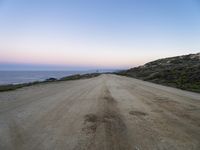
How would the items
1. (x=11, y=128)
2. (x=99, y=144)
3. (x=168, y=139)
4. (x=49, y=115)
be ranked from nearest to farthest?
(x=99, y=144)
(x=168, y=139)
(x=11, y=128)
(x=49, y=115)

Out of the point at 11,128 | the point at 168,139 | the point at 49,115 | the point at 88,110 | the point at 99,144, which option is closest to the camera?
the point at 99,144

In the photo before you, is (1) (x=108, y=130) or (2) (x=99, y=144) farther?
(1) (x=108, y=130)

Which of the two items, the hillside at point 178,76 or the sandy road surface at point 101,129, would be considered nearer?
the sandy road surface at point 101,129

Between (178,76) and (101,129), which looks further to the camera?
(178,76)

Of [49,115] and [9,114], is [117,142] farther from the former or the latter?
[9,114]

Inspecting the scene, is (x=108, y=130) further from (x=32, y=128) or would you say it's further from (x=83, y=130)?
(x=32, y=128)

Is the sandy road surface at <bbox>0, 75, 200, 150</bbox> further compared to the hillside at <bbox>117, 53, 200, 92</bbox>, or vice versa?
the hillside at <bbox>117, 53, 200, 92</bbox>

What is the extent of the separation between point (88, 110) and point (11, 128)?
3292mm

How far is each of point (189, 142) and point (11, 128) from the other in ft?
16.5

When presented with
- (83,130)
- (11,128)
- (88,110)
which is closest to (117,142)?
(83,130)

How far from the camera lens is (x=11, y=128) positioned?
659cm

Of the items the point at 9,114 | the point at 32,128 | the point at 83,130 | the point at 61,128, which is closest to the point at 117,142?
the point at 83,130

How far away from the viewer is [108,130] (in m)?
6.11

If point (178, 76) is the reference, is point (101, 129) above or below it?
below
